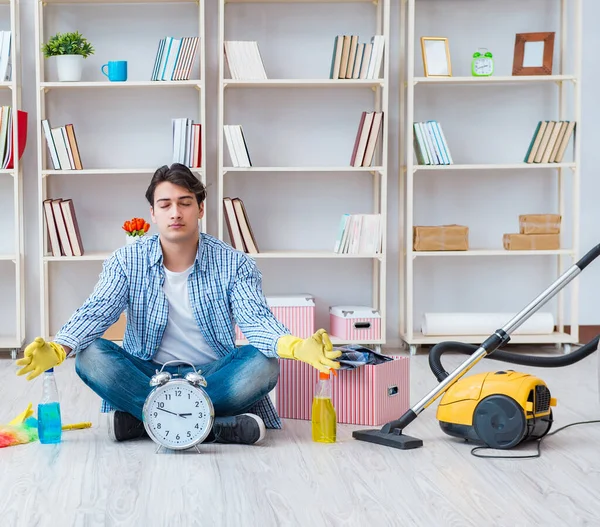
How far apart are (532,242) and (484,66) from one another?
0.92m

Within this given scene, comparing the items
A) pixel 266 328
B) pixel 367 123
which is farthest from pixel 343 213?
pixel 266 328

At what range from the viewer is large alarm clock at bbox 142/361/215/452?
2645mm

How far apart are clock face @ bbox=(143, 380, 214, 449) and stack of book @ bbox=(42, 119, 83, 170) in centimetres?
211

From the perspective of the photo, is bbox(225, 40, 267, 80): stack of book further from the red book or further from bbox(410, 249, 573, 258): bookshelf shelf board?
bbox(410, 249, 573, 258): bookshelf shelf board

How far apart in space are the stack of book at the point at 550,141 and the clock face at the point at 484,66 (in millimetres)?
368

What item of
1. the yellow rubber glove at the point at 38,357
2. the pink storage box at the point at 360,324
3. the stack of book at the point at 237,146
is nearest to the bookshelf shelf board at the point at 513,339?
the pink storage box at the point at 360,324

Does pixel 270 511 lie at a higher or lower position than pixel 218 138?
lower

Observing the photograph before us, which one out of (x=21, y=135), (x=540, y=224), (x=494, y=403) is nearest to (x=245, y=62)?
(x=21, y=135)

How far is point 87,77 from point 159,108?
0.40 metres

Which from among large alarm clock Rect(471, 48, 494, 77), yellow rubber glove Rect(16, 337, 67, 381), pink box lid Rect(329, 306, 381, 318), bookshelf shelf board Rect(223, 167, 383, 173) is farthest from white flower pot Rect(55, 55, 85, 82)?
yellow rubber glove Rect(16, 337, 67, 381)

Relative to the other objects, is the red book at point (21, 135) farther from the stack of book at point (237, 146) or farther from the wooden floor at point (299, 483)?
the wooden floor at point (299, 483)

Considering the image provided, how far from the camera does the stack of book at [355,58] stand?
4.49 metres

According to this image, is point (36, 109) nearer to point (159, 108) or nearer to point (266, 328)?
point (159, 108)

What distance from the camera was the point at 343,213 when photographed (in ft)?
16.0
